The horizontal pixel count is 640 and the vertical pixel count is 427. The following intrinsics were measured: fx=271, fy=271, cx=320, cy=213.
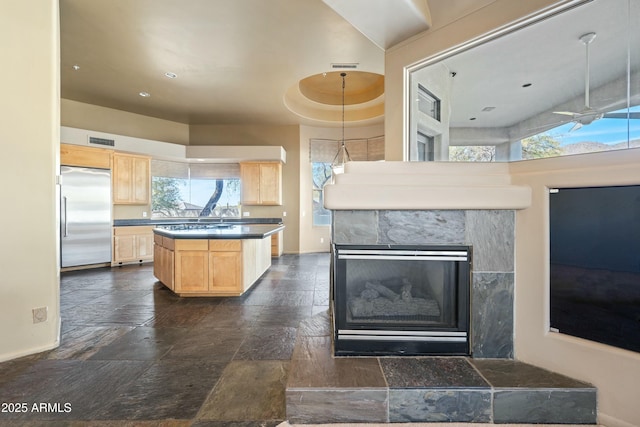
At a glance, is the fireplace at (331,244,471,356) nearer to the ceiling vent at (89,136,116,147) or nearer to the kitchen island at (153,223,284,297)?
the kitchen island at (153,223,284,297)

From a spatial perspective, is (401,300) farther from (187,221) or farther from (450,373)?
(187,221)

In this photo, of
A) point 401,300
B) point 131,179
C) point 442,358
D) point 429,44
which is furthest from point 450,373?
point 131,179

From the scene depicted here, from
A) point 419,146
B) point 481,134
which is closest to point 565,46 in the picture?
point 481,134

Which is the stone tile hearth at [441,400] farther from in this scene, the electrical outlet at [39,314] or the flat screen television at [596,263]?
the electrical outlet at [39,314]

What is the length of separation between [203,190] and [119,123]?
220 centimetres

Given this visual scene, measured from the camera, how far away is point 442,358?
1713 mm

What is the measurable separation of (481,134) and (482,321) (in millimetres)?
1355

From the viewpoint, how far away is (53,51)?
2.23 meters

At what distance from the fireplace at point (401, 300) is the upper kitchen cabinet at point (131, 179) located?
5605 millimetres

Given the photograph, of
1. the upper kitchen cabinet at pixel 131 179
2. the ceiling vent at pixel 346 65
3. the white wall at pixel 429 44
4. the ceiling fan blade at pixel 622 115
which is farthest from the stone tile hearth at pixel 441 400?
the upper kitchen cabinet at pixel 131 179

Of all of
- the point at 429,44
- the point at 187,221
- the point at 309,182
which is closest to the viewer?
the point at 429,44

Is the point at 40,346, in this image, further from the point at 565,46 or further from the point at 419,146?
the point at 565,46

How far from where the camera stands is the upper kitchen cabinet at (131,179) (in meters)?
5.46

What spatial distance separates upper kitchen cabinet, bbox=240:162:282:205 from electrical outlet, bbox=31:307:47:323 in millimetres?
4634
